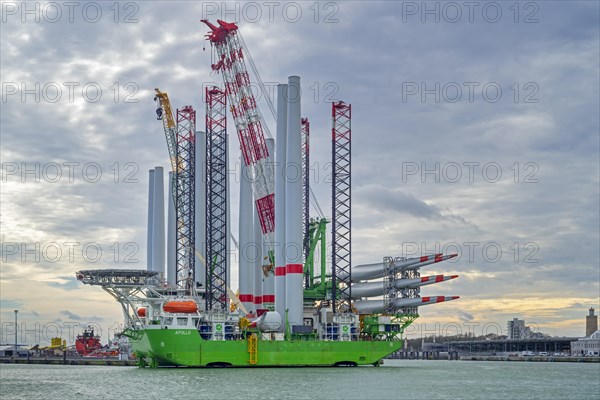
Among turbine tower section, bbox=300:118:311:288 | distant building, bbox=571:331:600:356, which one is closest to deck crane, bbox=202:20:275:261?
turbine tower section, bbox=300:118:311:288

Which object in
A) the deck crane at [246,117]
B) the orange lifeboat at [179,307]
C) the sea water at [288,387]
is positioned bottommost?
the sea water at [288,387]

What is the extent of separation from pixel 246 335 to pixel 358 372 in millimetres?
13807

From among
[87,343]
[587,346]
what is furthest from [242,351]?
[587,346]

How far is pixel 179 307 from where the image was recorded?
8038 centimetres

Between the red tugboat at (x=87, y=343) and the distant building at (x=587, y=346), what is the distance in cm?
10499

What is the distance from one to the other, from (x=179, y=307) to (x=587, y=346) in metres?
134

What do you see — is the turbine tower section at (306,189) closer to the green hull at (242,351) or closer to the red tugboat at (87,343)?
the green hull at (242,351)

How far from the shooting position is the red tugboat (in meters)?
160

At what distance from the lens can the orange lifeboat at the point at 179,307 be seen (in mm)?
80125

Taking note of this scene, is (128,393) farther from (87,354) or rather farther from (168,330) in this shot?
(87,354)

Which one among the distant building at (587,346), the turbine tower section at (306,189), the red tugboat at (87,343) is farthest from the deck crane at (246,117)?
the distant building at (587,346)

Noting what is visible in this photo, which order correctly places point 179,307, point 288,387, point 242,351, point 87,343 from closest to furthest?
point 288,387, point 179,307, point 242,351, point 87,343

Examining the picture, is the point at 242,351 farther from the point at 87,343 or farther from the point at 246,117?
the point at 87,343

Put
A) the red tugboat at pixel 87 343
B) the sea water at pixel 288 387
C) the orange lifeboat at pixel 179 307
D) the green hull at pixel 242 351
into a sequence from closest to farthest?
1. the sea water at pixel 288 387
2. the green hull at pixel 242 351
3. the orange lifeboat at pixel 179 307
4. the red tugboat at pixel 87 343
